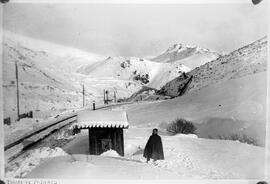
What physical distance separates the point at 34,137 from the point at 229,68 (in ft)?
6.71

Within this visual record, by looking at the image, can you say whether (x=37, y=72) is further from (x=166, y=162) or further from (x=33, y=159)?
(x=166, y=162)

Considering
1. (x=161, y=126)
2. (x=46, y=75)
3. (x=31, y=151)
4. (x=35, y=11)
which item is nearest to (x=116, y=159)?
(x=161, y=126)

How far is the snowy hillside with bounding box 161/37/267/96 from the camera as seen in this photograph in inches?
143

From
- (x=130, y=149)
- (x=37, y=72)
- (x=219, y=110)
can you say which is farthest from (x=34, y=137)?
(x=219, y=110)

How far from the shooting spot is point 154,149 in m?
3.66

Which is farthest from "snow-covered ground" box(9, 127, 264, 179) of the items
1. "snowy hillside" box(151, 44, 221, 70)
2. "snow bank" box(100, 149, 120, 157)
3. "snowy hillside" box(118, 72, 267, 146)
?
"snowy hillside" box(151, 44, 221, 70)

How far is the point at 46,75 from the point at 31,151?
76cm

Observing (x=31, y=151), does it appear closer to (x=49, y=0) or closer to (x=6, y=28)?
(x=6, y=28)

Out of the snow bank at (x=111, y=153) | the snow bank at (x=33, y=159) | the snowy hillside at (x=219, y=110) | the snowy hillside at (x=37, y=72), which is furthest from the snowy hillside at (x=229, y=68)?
the snow bank at (x=33, y=159)

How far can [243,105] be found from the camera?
3.65 metres

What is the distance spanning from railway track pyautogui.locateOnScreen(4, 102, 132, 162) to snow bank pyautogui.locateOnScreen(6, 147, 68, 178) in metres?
0.08

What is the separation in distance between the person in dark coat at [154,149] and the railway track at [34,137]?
50cm

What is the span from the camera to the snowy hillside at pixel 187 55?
3680mm

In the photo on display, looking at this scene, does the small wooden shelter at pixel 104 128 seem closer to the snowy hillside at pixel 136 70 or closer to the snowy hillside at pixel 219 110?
the snowy hillside at pixel 219 110
